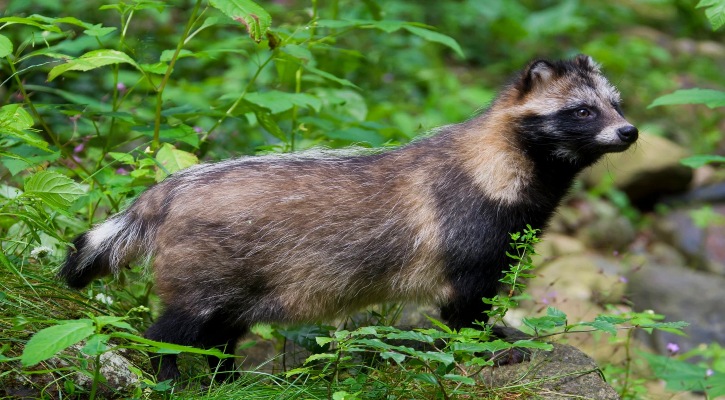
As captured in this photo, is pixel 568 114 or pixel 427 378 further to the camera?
pixel 568 114

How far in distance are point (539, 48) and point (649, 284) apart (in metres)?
5.83

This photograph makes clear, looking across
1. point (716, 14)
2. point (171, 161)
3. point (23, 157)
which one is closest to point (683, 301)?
point (716, 14)

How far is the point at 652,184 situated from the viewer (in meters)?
12.6

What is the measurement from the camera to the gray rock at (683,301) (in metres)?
9.16

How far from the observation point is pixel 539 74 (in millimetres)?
5109

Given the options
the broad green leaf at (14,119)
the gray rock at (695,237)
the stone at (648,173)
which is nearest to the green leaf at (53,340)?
the broad green leaf at (14,119)

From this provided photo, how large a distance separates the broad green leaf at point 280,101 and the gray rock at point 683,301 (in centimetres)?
477

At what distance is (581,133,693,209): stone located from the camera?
12438 mm

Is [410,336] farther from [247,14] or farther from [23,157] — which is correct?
[23,157]

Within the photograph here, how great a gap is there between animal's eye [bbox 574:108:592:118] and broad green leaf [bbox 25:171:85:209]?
2.68 m

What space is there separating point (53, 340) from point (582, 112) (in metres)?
3.05

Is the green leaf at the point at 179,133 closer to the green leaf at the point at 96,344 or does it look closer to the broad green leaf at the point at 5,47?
the broad green leaf at the point at 5,47

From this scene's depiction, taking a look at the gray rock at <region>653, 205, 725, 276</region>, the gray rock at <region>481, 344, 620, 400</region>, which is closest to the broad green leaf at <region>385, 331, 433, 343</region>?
the gray rock at <region>481, 344, 620, 400</region>

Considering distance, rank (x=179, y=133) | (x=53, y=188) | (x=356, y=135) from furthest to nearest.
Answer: (x=356, y=135)
(x=179, y=133)
(x=53, y=188)
